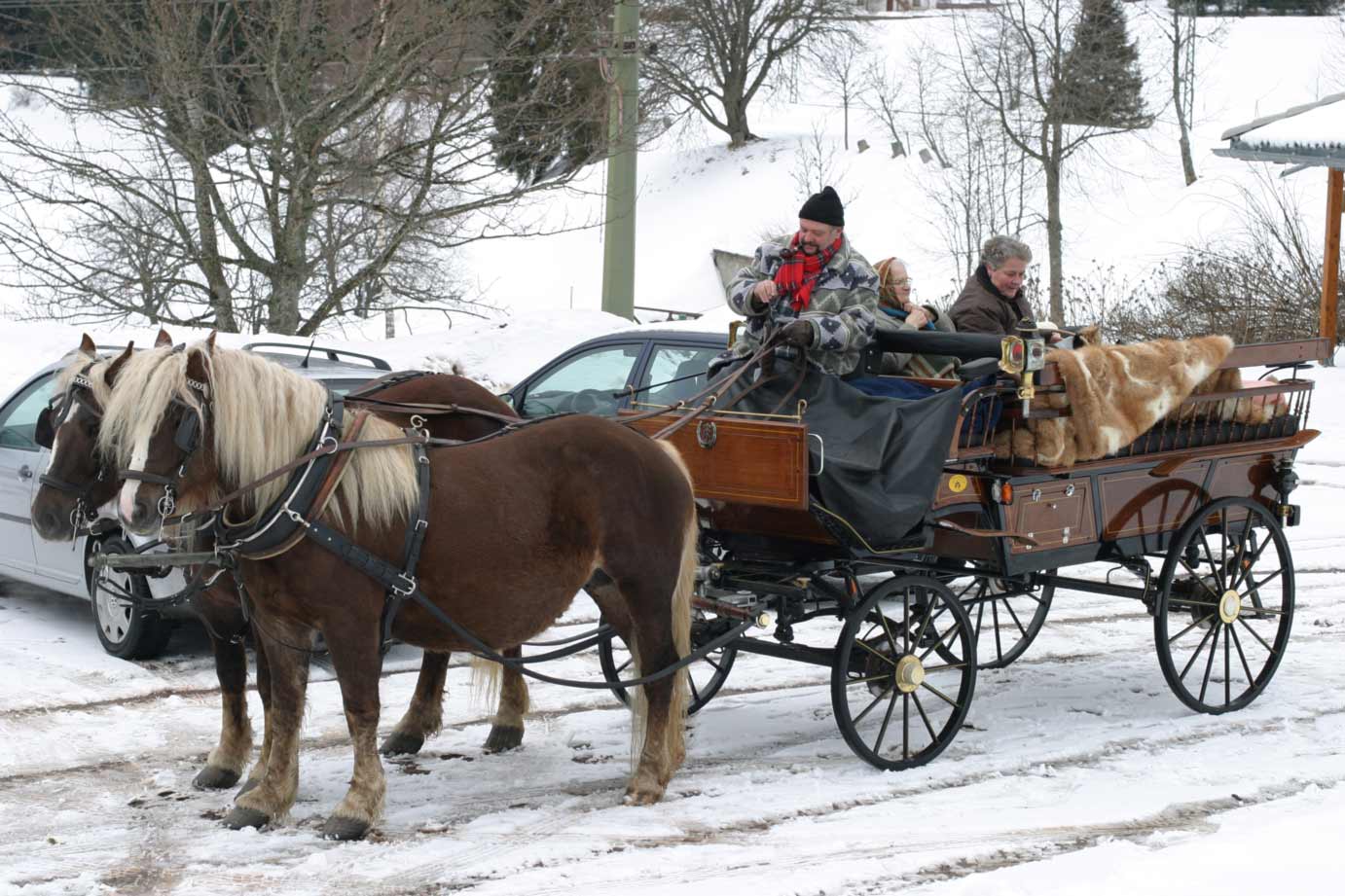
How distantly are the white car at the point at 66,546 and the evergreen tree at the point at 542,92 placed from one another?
620 cm

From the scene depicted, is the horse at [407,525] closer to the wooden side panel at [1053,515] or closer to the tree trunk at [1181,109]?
the wooden side panel at [1053,515]

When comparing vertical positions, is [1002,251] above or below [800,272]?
above

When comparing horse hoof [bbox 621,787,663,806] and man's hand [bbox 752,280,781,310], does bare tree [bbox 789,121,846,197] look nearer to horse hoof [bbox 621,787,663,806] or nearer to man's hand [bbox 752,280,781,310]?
man's hand [bbox 752,280,781,310]

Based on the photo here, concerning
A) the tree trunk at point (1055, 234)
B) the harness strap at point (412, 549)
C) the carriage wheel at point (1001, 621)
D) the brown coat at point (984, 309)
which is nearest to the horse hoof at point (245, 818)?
the harness strap at point (412, 549)

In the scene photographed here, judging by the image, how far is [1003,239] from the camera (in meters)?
7.44

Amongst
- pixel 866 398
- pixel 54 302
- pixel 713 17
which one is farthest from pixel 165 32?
pixel 713 17

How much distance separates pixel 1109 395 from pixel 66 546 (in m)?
5.52

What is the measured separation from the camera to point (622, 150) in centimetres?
1491

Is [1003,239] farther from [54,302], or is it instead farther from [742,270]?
[54,302]

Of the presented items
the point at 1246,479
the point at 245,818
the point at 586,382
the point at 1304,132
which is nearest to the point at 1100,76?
the point at 1304,132

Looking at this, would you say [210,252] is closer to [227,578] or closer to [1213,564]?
[227,578]

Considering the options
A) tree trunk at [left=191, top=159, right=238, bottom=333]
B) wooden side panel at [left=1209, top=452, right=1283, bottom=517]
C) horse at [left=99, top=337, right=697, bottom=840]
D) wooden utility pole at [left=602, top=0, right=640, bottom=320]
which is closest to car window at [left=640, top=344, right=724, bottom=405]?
wooden side panel at [left=1209, top=452, right=1283, bottom=517]

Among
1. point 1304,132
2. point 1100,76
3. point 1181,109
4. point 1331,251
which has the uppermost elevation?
point 1181,109

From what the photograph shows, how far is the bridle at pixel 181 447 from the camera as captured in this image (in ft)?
15.8
